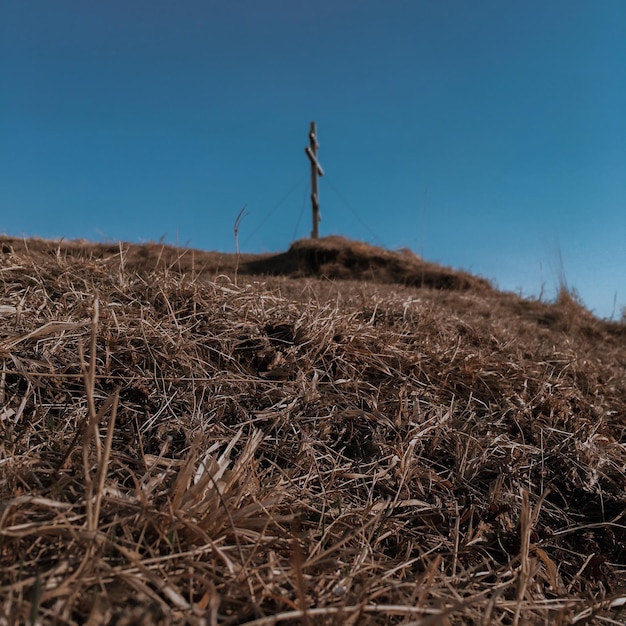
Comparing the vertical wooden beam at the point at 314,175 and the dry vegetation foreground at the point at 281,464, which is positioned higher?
the vertical wooden beam at the point at 314,175

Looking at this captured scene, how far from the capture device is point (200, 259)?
7.21 m

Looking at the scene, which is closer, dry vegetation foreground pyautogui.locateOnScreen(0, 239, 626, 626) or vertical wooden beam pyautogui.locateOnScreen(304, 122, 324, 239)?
dry vegetation foreground pyautogui.locateOnScreen(0, 239, 626, 626)

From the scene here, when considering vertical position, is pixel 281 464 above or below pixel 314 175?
below

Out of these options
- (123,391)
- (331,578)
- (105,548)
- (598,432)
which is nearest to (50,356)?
(123,391)

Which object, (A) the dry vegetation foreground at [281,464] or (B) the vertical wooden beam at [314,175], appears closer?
(A) the dry vegetation foreground at [281,464]

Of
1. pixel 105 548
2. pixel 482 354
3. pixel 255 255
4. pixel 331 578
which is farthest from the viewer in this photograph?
pixel 255 255

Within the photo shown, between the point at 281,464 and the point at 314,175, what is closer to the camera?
the point at 281,464

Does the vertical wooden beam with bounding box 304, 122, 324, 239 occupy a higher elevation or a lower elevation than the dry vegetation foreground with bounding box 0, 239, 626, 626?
higher

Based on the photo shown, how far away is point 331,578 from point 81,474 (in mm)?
600

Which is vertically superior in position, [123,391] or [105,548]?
[123,391]

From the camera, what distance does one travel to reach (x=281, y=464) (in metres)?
1.34

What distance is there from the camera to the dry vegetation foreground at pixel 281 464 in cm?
83

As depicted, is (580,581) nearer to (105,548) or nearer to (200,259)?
(105,548)

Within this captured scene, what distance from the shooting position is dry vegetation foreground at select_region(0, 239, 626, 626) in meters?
0.83
